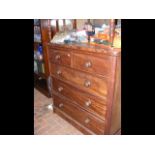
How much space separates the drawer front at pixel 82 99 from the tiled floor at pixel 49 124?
466mm

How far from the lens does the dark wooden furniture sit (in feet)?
6.81

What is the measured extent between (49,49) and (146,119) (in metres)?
1.37

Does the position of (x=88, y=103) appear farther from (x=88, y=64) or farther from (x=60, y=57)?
(x=60, y=57)

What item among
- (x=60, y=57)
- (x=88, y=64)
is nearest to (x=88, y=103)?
(x=88, y=64)

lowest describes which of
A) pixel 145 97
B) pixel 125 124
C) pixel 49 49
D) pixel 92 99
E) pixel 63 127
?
pixel 63 127

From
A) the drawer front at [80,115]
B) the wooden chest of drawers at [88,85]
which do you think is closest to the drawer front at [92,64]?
the wooden chest of drawers at [88,85]

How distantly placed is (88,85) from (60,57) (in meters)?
0.49

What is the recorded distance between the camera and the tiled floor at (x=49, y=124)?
184 cm

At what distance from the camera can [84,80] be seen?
1.45 meters

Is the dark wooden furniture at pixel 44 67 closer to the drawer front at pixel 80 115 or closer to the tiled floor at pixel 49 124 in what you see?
the tiled floor at pixel 49 124

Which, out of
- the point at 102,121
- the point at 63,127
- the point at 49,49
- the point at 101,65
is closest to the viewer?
the point at 101,65
